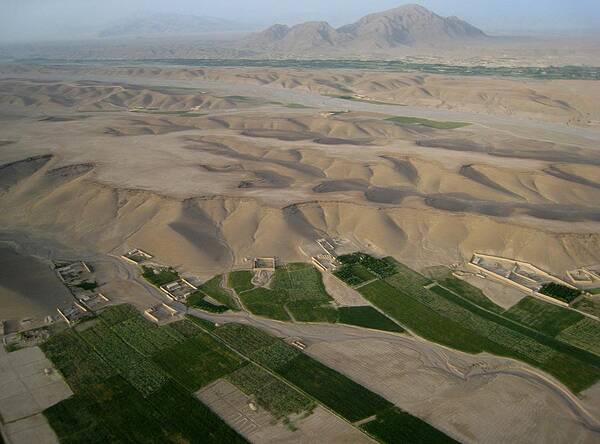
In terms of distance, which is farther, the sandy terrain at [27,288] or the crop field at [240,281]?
the crop field at [240,281]

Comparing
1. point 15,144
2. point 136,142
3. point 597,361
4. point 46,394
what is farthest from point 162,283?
point 15,144

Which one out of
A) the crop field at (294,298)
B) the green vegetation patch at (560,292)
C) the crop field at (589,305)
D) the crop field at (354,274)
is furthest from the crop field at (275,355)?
the crop field at (589,305)

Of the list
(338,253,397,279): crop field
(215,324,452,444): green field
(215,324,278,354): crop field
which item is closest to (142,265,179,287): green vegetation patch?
(215,324,278,354): crop field

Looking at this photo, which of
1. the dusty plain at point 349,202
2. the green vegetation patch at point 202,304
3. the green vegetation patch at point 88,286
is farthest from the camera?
the green vegetation patch at point 88,286

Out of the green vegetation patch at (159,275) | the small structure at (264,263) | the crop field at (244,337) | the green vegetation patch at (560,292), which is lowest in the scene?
the crop field at (244,337)

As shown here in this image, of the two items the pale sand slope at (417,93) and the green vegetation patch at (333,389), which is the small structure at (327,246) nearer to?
the green vegetation patch at (333,389)

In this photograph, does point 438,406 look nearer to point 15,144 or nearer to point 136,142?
point 136,142

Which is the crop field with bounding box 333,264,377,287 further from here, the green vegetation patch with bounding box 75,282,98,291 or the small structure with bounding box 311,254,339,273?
the green vegetation patch with bounding box 75,282,98,291
